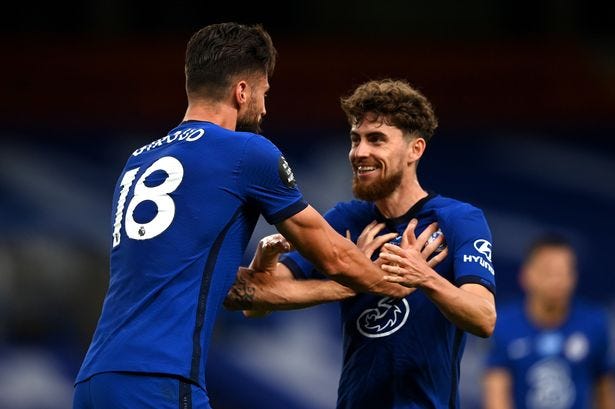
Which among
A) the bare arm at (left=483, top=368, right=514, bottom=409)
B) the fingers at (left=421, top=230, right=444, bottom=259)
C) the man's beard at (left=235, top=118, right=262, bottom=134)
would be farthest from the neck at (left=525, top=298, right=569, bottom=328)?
the man's beard at (left=235, top=118, right=262, bottom=134)

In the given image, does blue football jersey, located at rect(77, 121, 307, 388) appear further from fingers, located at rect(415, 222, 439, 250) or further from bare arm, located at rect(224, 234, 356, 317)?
fingers, located at rect(415, 222, 439, 250)

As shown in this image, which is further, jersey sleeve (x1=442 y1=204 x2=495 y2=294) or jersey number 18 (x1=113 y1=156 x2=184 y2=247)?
jersey sleeve (x1=442 y1=204 x2=495 y2=294)

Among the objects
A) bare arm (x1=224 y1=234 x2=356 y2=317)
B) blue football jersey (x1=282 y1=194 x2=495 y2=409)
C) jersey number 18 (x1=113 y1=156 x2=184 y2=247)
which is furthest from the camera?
bare arm (x1=224 y1=234 x2=356 y2=317)

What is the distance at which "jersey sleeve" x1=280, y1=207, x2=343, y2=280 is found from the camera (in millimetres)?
5457

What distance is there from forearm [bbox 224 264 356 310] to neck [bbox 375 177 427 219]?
457mm

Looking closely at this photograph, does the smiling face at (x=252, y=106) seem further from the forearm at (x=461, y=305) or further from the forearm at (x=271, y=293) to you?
the forearm at (x=461, y=305)

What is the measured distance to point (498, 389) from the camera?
8.21 meters

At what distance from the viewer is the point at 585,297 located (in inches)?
469

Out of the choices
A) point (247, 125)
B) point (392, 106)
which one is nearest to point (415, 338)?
point (392, 106)

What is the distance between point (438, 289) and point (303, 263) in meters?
0.86

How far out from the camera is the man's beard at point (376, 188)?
5.37 m

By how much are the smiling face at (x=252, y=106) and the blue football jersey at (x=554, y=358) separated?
4.15 meters

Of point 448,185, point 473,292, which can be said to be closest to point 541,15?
point 448,185

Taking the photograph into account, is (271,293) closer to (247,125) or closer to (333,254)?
(333,254)
